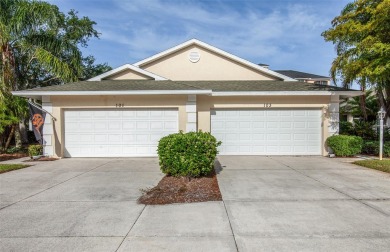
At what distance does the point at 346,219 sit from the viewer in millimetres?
4242

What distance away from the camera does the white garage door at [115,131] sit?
11.3 metres

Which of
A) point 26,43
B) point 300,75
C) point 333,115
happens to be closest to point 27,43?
point 26,43

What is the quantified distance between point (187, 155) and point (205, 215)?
2392 mm

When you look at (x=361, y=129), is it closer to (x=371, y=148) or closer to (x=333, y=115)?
(x=371, y=148)

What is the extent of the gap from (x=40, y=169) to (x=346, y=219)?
919cm

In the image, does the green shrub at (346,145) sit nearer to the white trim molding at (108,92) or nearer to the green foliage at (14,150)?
the white trim molding at (108,92)

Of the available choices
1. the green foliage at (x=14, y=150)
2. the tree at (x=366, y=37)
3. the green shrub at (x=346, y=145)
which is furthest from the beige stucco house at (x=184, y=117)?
the green foliage at (x=14, y=150)

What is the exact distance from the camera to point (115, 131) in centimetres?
1134

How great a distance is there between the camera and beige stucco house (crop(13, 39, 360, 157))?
36.7 ft

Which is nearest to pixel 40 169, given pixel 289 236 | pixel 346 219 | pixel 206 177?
pixel 206 177

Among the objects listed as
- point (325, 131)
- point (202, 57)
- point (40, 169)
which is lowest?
point (40, 169)

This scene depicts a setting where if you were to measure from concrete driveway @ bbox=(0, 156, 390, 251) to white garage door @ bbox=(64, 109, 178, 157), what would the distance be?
140 inches

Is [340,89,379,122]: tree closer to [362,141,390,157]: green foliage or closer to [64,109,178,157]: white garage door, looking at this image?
[362,141,390,157]: green foliage

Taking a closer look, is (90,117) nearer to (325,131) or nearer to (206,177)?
(206,177)
